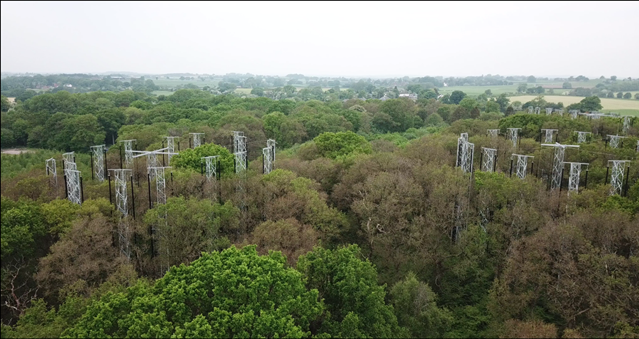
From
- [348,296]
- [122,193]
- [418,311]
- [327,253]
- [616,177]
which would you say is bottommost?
[418,311]

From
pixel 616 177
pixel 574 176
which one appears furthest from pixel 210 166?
pixel 616 177

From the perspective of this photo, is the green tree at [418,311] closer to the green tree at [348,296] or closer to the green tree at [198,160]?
the green tree at [348,296]

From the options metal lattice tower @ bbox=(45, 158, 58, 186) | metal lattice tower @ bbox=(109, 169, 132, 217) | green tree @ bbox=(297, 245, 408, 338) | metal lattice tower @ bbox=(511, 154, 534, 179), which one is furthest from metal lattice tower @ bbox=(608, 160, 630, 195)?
metal lattice tower @ bbox=(45, 158, 58, 186)

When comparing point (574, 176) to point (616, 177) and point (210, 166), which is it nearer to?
point (616, 177)

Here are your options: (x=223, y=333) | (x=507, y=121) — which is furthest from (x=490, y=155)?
(x=223, y=333)

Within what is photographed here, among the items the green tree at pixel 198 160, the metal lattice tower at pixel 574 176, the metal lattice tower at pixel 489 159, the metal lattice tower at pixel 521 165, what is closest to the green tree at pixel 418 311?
the metal lattice tower at pixel 574 176

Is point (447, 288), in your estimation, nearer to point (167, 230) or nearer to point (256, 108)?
point (167, 230)
